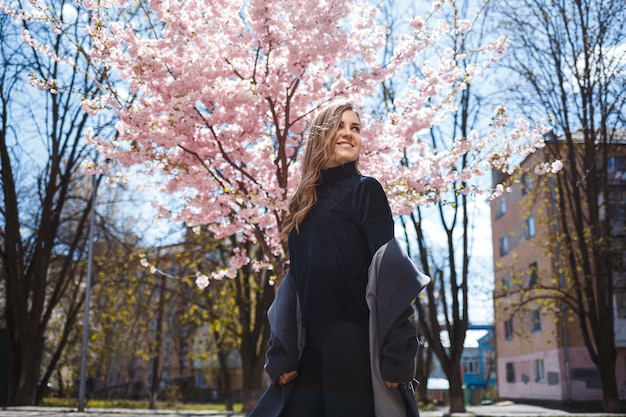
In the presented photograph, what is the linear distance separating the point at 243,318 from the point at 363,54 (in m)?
13.0

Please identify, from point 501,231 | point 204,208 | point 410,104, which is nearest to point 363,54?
point 410,104

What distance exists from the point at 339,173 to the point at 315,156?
0.13 m

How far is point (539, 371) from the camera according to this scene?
115 feet

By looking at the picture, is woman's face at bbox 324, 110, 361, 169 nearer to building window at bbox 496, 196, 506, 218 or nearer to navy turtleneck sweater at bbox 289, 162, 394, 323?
navy turtleneck sweater at bbox 289, 162, 394, 323

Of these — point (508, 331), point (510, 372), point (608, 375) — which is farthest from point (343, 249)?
point (510, 372)

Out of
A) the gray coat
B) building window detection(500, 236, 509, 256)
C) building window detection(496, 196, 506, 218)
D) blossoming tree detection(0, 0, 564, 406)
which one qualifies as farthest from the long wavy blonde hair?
building window detection(496, 196, 506, 218)

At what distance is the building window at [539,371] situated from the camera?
3444 centimetres

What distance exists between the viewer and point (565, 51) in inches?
795

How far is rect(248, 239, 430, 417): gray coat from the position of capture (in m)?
2.29

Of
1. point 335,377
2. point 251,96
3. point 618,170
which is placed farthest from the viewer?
point 618,170

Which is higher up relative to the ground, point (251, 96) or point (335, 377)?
point (251, 96)

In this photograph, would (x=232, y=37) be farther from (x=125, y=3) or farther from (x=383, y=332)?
(x=383, y=332)

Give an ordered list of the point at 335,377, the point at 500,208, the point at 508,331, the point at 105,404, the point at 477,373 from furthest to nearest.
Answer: the point at 477,373
the point at 500,208
the point at 508,331
the point at 105,404
the point at 335,377

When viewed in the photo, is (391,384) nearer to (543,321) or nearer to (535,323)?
(543,321)
